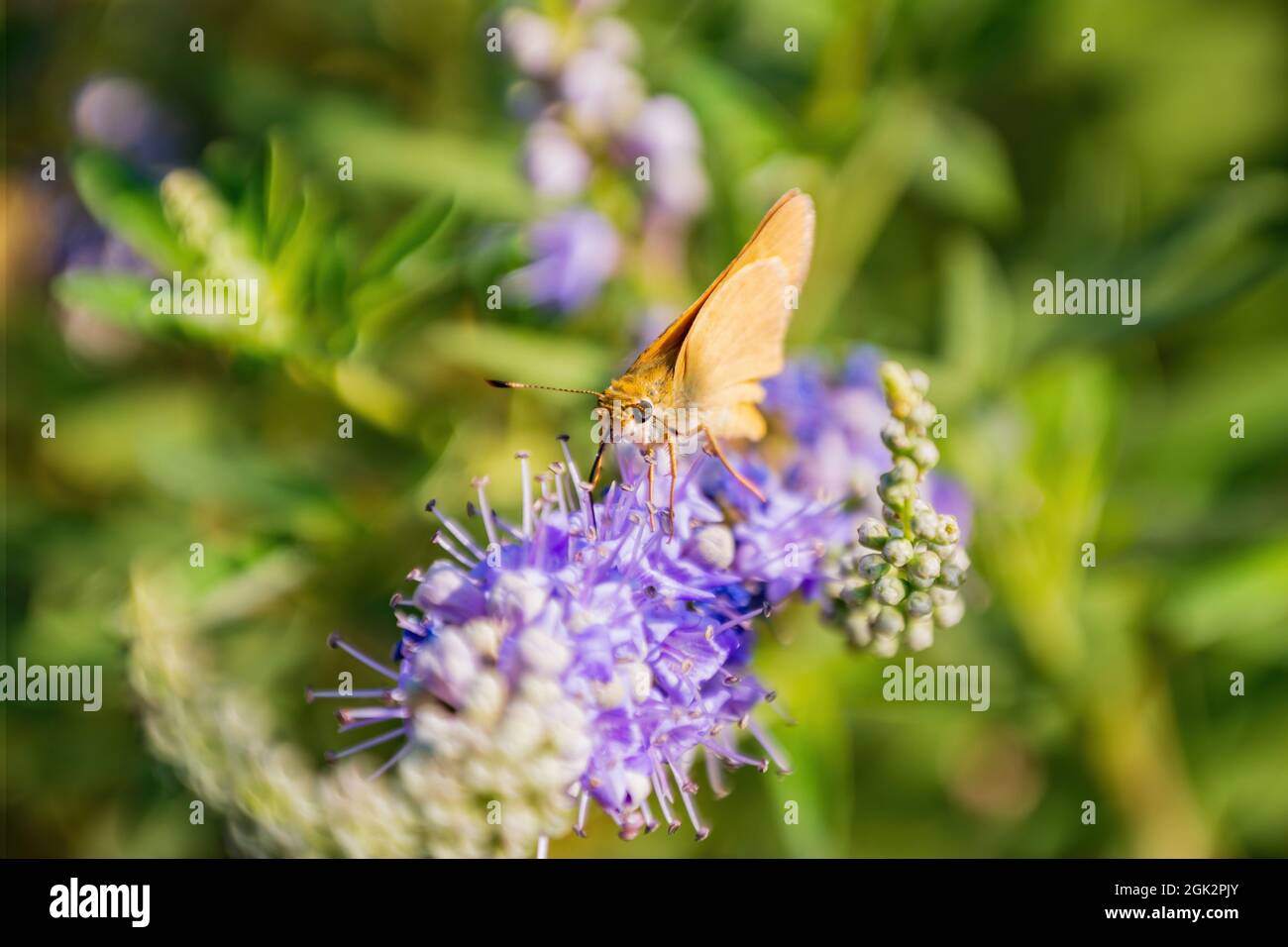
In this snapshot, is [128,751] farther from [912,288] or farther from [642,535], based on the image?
[912,288]

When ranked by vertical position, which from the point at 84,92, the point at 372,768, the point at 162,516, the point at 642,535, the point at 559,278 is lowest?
the point at 372,768

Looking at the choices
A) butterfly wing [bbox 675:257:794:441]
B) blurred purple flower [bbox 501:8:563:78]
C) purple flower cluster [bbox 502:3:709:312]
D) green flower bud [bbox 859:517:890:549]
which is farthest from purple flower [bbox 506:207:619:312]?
green flower bud [bbox 859:517:890:549]

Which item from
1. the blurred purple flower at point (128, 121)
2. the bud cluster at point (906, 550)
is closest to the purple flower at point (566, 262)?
the bud cluster at point (906, 550)

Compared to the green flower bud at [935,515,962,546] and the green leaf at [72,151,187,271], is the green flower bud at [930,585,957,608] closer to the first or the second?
the green flower bud at [935,515,962,546]

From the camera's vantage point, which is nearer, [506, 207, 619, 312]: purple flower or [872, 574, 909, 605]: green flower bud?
[872, 574, 909, 605]: green flower bud

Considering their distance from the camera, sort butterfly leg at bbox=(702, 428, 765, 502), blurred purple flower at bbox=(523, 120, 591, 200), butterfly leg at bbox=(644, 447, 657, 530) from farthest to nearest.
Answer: blurred purple flower at bbox=(523, 120, 591, 200) → butterfly leg at bbox=(702, 428, 765, 502) → butterfly leg at bbox=(644, 447, 657, 530)

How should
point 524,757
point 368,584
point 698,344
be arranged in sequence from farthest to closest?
point 368,584
point 698,344
point 524,757

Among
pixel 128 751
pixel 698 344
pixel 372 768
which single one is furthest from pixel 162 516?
pixel 698 344
